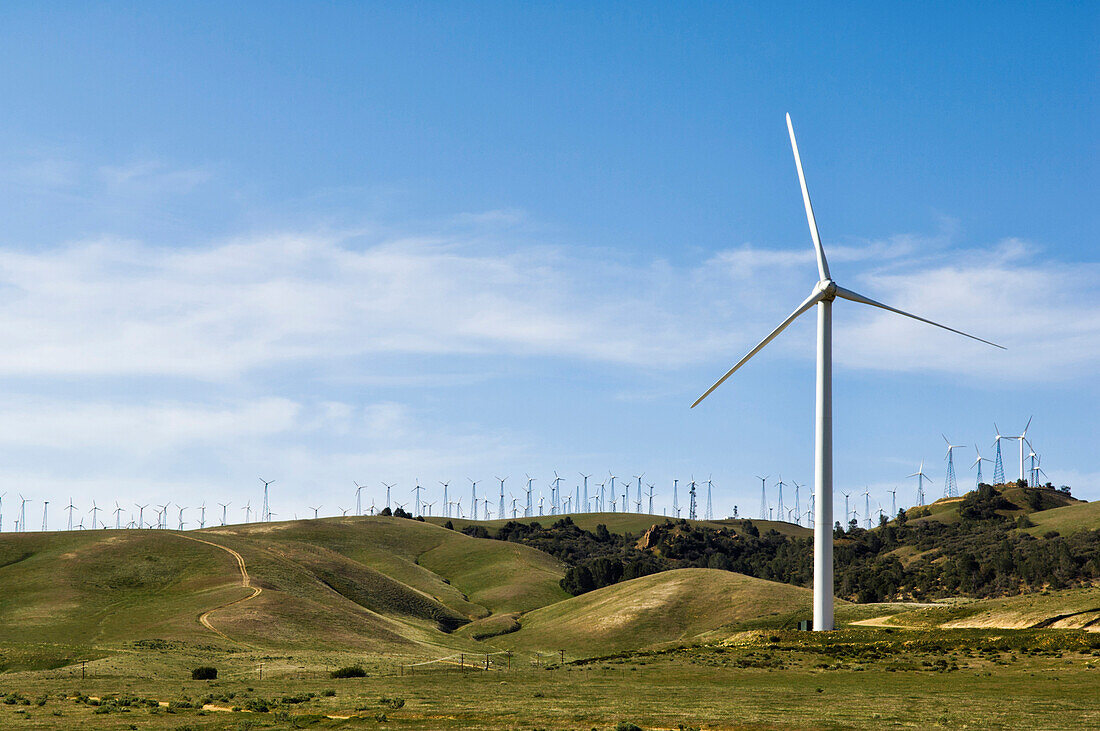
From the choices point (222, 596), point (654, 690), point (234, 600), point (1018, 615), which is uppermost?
point (1018, 615)

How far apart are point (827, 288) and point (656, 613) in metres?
67.6

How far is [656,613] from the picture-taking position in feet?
436

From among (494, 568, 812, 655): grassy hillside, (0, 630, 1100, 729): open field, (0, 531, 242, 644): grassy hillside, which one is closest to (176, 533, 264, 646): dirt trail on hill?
(0, 531, 242, 644): grassy hillside

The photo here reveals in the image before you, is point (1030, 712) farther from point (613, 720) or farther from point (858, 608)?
point (858, 608)

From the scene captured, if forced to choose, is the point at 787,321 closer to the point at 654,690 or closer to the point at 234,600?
the point at 654,690

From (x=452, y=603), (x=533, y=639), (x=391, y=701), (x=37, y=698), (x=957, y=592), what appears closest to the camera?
(x=391, y=701)

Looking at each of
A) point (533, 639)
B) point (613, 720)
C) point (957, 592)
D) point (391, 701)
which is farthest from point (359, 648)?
point (957, 592)

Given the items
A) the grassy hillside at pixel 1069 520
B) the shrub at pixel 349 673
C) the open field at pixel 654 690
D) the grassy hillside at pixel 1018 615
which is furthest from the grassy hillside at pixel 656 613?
the grassy hillside at pixel 1069 520

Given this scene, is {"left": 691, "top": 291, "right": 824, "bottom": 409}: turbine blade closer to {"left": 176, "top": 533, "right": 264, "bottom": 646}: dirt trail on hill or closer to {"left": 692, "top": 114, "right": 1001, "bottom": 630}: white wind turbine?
{"left": 692, "top": 114, "right": 1001, "bottom": 630}: white wind turbine

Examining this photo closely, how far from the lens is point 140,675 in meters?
71.4

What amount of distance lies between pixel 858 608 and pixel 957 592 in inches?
1860

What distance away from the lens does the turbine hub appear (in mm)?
78438

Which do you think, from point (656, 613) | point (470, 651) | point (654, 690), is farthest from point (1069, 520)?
point (654, 690)

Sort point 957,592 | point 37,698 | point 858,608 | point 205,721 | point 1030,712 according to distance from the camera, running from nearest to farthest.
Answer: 1. point 1030,712
2. point 205,721
3. point 37,698
4. point 858,608
5. point 957,592
